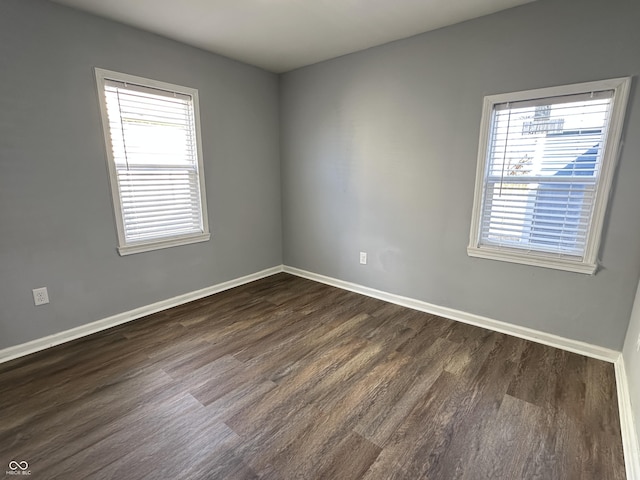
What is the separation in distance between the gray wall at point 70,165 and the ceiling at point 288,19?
0.19 metres

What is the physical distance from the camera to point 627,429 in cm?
155

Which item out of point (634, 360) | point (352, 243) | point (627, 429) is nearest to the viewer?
point (627, 429)

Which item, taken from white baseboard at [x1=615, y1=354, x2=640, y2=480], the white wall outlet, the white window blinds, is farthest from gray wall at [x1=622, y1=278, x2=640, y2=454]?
the white wall outlet

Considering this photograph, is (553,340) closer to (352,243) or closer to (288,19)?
(352,243)

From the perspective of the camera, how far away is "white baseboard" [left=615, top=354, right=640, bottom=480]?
1.34 m

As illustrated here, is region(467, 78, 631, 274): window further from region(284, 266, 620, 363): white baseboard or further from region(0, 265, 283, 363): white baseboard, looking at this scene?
region(0, 265, 283, 363): white baseboard

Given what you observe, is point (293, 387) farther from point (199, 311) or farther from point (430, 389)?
point (199, 311)

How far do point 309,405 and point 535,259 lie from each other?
198 cm

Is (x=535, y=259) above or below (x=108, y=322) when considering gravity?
above

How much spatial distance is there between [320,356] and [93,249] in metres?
2.03

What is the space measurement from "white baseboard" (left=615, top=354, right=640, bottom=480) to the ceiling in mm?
2563

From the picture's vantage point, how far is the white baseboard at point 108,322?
7.37ft

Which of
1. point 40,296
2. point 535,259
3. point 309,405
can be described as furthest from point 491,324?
point 40,296

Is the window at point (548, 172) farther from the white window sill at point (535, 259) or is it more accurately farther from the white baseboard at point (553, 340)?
the white baseboard at point (553, 340)
